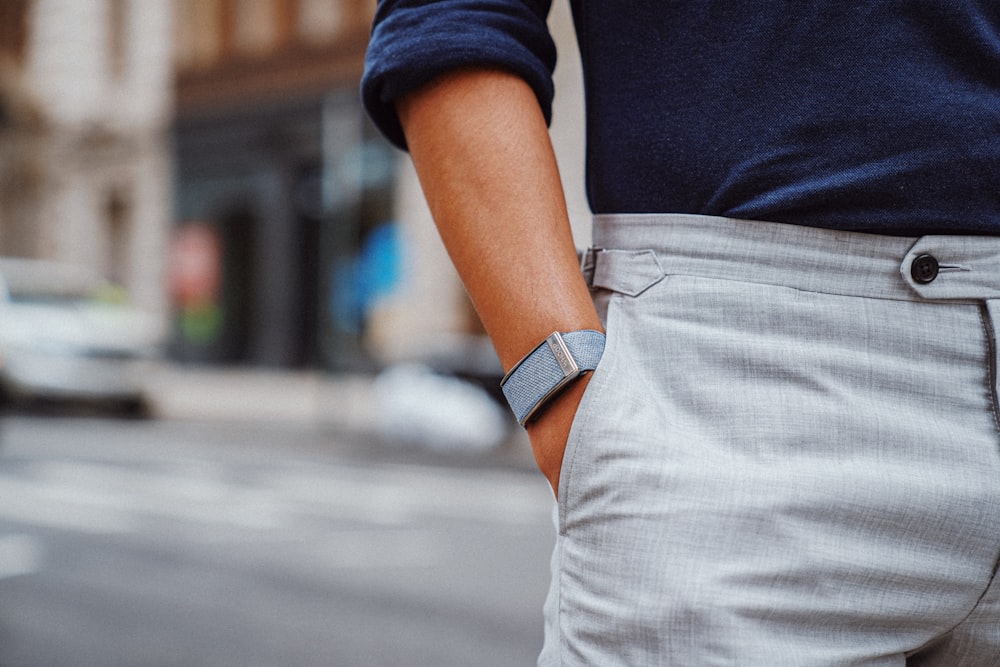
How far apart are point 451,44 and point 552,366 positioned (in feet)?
1.04

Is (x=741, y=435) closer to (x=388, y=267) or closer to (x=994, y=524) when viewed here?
(x=994, y=524)

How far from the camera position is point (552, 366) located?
0.99 m

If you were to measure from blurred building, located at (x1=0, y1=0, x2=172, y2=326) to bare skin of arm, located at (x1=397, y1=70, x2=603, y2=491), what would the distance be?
23577mm

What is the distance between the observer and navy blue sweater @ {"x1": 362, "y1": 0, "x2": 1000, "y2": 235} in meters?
1.01

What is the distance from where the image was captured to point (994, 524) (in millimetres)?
971

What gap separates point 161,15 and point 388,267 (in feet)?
27.9

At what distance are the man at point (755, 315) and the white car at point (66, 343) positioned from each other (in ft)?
45.0

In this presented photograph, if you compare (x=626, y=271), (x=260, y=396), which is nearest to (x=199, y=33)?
(x=260, y=396)

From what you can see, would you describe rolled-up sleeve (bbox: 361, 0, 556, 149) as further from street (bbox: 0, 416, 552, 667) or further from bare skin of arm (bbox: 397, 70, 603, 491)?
street (bbox: 0, 416, 552, 667)

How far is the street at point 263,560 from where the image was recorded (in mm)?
4457

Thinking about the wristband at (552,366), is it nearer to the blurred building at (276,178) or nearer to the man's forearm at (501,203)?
the man's forearm at (501,203)

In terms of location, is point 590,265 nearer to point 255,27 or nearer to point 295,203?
point 295,203

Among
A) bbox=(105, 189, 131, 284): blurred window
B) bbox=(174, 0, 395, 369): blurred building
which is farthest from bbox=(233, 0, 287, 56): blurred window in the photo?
bbox=(105, 189, 131, 284): blurred window

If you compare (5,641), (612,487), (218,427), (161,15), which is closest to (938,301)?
(612,487)
